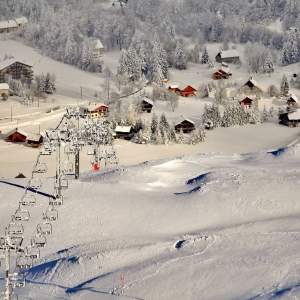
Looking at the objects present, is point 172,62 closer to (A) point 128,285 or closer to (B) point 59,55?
(B) point 59,55

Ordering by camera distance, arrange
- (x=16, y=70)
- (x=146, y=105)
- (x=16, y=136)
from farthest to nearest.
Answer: (x=16, y=70)
(x=146, y=105)
(x=16, y=136)

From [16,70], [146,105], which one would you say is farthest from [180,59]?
[146,105]

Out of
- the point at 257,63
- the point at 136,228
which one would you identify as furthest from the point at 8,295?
the point at 257,63

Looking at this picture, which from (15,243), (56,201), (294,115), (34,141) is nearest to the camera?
(15,243)

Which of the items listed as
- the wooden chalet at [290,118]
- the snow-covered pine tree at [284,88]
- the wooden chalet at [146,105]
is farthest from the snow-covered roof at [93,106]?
the snow-covered pine tree at [284,88]

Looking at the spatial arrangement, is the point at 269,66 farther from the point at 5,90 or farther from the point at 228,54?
the point at 5,90

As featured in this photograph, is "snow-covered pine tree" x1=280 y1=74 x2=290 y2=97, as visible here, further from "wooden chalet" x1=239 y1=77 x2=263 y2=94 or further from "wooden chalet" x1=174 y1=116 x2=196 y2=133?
"wooden chalet" x1=174 y1=116 x2=196 y2=133

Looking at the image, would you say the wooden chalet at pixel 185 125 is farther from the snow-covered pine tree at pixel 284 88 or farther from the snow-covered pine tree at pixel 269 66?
the snow-covered pine tree at pixel 269 66
